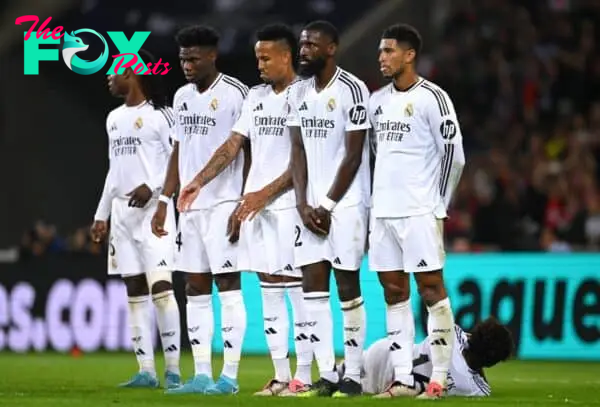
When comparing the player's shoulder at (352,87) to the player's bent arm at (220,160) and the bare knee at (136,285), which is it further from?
the bare knee at (136,285)

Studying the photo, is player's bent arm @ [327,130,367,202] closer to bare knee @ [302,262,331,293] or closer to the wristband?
the wristband

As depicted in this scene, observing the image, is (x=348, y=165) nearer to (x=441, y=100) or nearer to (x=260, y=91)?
(x=441, y=100)

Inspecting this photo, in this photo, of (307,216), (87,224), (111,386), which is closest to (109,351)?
(87,224)

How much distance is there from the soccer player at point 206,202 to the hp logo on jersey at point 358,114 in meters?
1.28

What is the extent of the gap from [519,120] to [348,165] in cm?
1416

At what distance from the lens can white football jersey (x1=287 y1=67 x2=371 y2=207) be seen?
12391mm

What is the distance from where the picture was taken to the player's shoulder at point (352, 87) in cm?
1241

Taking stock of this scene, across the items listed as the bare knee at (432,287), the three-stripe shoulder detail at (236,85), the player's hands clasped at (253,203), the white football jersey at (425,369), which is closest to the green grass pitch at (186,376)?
the white football jersey at (425,369)

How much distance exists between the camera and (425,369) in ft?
41.4

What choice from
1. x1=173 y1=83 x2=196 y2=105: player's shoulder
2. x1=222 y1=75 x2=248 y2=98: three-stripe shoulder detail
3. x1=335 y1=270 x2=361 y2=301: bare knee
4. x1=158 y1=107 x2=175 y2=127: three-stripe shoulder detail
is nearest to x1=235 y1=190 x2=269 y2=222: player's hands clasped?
x1=335 y1=270 x2=361 y2=301: bare knee

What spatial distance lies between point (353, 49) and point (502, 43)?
2.99 metres

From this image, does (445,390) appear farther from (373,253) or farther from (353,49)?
(353,49)

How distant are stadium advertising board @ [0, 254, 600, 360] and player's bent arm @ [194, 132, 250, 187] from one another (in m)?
7.01

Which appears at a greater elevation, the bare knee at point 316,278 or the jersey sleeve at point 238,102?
the jersey sleeve at point 238,102
